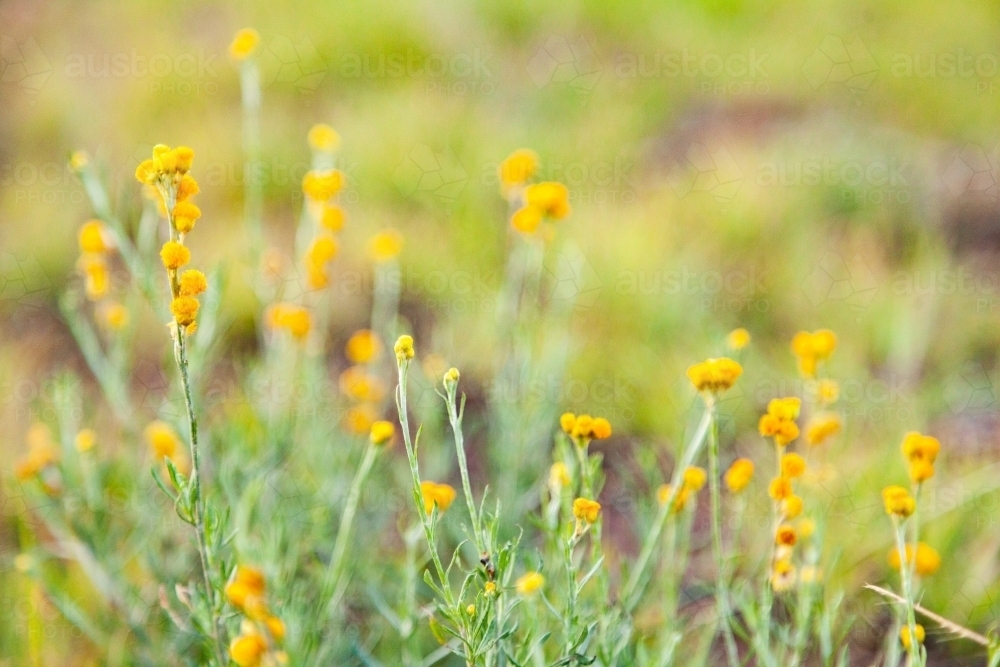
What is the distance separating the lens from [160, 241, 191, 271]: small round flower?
0.95 meters

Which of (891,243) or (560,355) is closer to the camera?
(560,355)

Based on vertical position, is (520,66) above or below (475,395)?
above

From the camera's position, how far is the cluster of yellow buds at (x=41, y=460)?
4.85 feet

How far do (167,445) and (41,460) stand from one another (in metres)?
0.22

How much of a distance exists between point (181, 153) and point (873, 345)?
2211 mm

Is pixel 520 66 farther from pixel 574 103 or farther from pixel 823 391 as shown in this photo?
pixel 823 391

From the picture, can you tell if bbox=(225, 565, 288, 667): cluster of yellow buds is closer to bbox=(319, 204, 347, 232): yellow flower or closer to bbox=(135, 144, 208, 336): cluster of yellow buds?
bbox=(135, 144, 208, 336): cluster of yellow buds

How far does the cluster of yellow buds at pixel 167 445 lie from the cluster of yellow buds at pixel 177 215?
2.18 feet

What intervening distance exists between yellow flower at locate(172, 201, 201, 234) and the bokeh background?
0.84m

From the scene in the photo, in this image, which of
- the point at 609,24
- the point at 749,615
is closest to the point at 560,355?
the point at 749,615

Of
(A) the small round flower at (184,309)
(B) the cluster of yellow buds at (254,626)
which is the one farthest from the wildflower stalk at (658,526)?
(A) the small round flower at (184,309)

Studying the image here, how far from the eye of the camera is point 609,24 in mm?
4500

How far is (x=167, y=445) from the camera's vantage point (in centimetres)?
162

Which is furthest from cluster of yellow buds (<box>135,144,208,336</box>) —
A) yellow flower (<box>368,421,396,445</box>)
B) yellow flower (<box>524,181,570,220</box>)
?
yellow flower (<box>524,181,570,220</box>)
